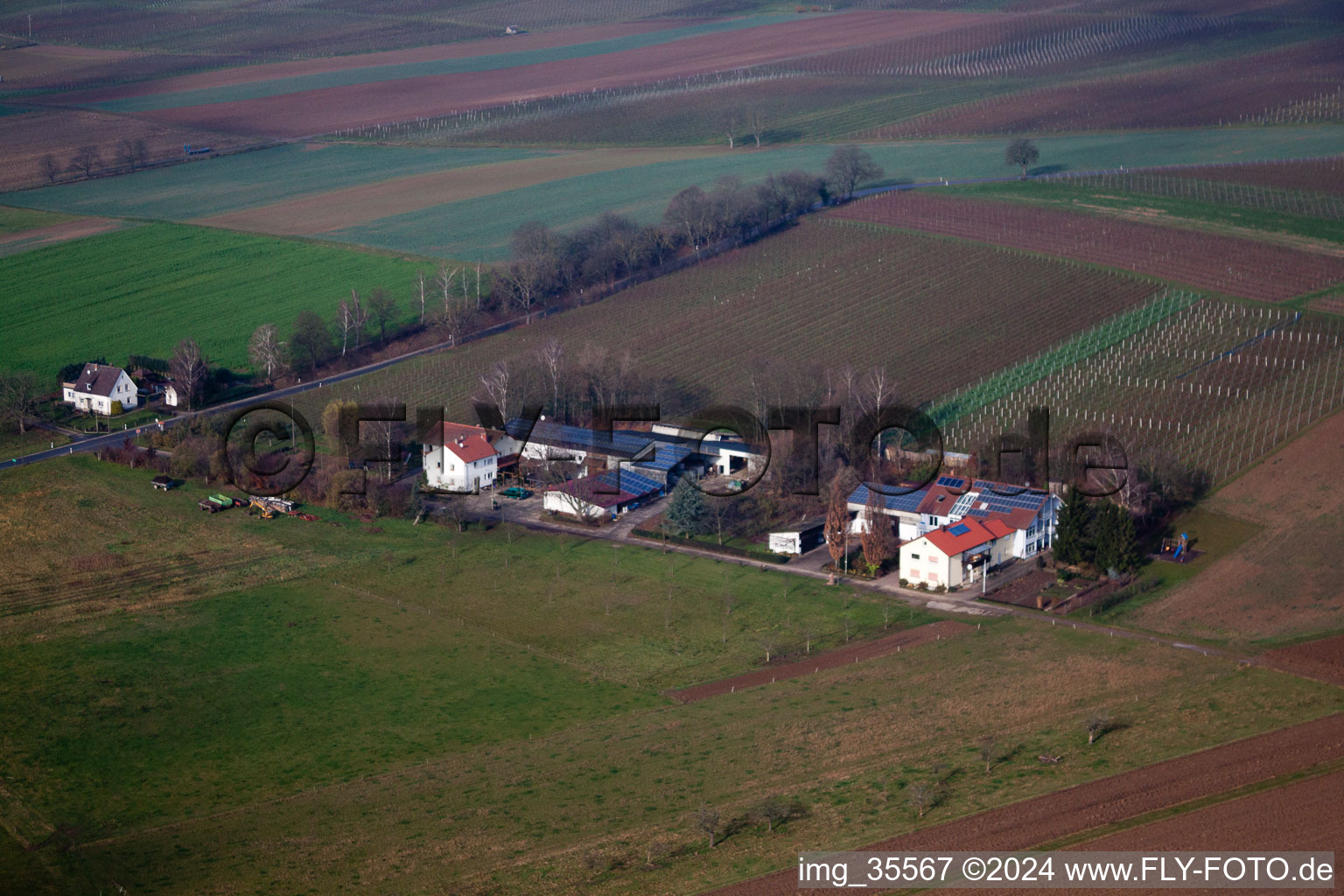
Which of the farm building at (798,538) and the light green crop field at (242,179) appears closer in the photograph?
the farm building at (798,538)

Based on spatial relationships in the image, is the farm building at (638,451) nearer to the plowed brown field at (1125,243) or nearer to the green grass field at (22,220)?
the plowed brown field at (1125,243)

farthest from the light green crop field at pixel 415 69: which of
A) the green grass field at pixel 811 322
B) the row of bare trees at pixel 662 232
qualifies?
the green grass field at pixel 811 322

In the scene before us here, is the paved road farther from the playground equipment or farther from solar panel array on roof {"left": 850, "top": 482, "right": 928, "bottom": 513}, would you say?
the playground equipment

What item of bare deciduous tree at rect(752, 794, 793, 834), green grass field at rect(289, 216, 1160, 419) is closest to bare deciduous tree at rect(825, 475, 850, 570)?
green grass field at rect(289, 216, 1160, 419)

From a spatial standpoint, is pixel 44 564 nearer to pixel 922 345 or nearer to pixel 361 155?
pixel 922 345

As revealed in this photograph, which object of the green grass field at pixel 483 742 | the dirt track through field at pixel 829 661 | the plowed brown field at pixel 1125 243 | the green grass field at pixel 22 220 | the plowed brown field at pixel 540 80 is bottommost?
the dirt track through field at pixel 829 661
